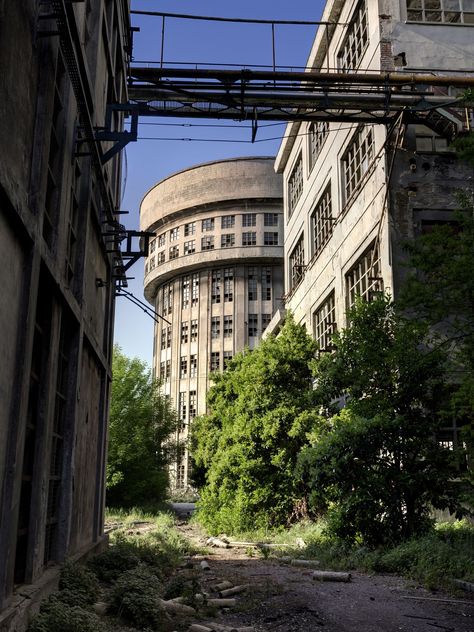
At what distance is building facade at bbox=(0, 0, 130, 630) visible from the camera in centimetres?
621

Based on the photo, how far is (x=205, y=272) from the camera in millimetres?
63156

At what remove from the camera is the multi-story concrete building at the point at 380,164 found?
17297 millimetres

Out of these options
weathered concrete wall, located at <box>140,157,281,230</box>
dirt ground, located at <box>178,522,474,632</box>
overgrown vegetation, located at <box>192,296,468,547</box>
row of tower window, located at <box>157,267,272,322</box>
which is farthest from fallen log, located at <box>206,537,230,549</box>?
weathered concrete wall, located at <box>140,157,281,230</box>

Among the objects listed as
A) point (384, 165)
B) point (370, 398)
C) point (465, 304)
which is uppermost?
point (384, 165)

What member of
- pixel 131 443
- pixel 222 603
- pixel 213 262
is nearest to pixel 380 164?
pixel 222 603

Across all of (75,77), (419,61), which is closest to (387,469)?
(75,77)

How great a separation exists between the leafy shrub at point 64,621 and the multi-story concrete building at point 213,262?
173 feet

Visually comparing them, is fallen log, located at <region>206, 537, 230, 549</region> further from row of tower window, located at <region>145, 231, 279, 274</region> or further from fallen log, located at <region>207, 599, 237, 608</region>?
row of tower window, located at <region>145, 231, 279, 274</region>

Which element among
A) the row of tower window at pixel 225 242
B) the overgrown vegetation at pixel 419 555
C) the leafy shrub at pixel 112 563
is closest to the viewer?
the leafy shrub at pixel 112 563

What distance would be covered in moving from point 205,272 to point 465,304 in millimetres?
52455

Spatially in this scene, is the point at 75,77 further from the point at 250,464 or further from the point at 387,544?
the point at 250,464

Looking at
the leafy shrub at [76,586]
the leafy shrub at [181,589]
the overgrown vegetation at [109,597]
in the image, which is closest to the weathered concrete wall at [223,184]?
the overgrown vegetation at [109,597]

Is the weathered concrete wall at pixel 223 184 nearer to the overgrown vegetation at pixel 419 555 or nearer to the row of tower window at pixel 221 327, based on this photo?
the row of tower window at pixel 221 327

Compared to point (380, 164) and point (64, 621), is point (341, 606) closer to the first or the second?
point (64, 621)
